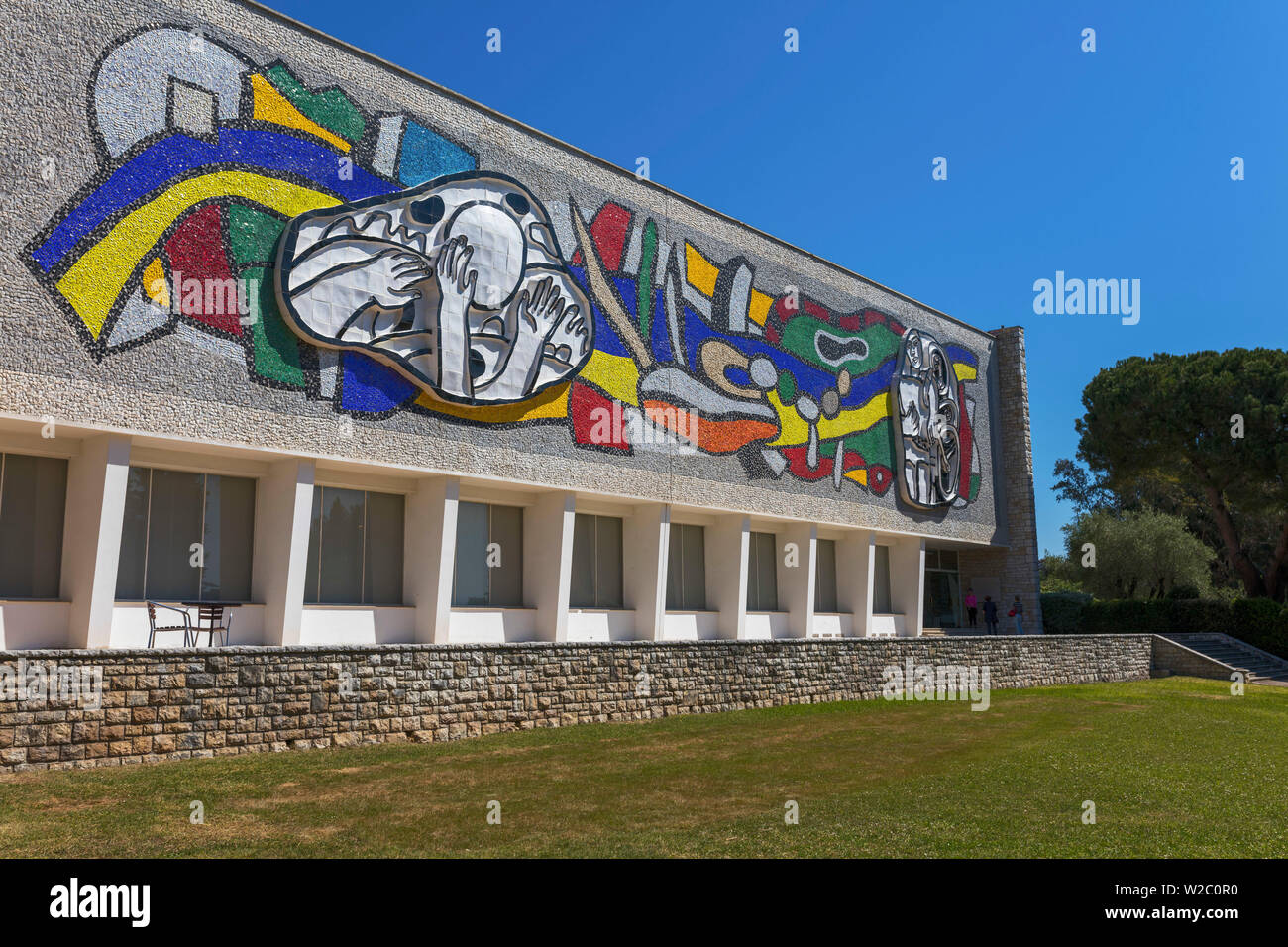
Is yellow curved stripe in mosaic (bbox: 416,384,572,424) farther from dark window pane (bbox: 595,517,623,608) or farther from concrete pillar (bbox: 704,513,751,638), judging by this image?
concrete pillar (bbox: 704,513,751,638)

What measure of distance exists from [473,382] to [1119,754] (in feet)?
39.6

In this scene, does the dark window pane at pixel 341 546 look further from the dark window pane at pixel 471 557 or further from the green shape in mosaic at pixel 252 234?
the green shape in mosaic at pixel 252 234

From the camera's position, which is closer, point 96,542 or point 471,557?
point 96,542

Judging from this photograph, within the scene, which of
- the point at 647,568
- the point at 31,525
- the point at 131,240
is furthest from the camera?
the point at 647,568

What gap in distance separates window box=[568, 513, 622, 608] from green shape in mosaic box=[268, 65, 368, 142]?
355 inches

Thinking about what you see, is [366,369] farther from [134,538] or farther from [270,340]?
[134,538]

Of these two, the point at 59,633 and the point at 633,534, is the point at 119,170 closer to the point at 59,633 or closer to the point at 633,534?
the point at 59,633

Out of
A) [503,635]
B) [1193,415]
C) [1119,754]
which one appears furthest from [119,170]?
[1193,415]

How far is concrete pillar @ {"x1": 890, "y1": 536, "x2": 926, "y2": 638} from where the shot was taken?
31.7 m

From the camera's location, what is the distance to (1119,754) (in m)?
12.4

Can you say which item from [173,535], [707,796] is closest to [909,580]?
[173,535]

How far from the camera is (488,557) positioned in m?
20.4

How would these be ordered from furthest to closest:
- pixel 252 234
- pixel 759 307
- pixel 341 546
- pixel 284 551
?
1. pixel 759 307
2. pixel 341 546
3. pixel 284 551
4. pixel 252 234

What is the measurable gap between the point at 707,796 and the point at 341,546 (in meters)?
10.5
